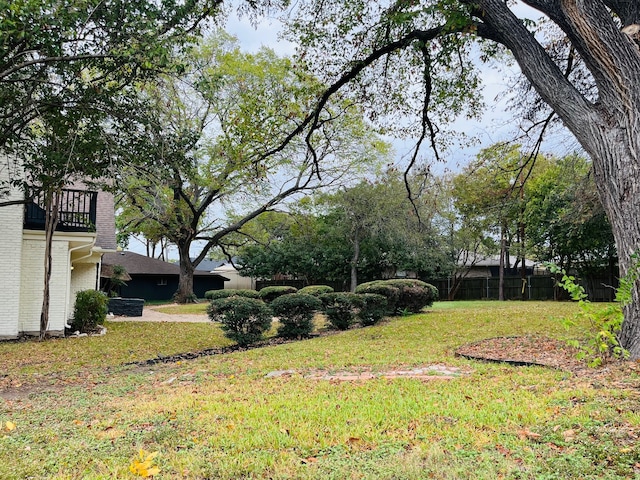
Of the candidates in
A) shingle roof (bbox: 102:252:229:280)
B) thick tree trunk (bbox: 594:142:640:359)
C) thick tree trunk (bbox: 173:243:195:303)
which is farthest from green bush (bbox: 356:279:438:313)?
shingle roof (bbox: 102:252:229:280)

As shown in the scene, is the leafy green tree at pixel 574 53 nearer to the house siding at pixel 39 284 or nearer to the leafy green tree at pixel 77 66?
the leafy green tree at pixel 77 66

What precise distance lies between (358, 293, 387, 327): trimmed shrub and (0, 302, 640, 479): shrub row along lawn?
582 centimetres

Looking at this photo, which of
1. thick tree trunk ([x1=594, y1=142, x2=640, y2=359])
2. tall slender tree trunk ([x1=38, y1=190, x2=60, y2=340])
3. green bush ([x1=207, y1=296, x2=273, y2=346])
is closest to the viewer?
thick tree trunk ([x1=594, y1=142, x2=640, y2=359])

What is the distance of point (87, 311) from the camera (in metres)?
13.5

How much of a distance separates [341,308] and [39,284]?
7.75m

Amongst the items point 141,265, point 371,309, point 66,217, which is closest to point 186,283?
point 141,265

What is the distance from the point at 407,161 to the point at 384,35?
263 cm

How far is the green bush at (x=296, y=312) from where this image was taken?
11.6m

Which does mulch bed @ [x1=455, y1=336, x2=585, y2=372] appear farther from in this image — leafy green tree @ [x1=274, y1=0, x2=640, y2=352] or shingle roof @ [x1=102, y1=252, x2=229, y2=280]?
shingle roof @ [x1=102, y1=252, x2=229, y2=280]

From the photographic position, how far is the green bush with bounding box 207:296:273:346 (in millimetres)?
10633

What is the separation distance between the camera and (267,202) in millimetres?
25688

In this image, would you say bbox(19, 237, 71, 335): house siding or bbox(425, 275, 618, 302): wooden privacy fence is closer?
bbox(19, 237, 71, 335): house siding

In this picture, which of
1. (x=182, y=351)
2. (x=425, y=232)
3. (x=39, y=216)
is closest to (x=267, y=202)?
(x=425, y=232)

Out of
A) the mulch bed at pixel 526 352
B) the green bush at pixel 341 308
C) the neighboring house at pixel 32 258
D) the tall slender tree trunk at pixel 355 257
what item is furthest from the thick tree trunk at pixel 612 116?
the tall slender tree trunk at pixel 355 257
